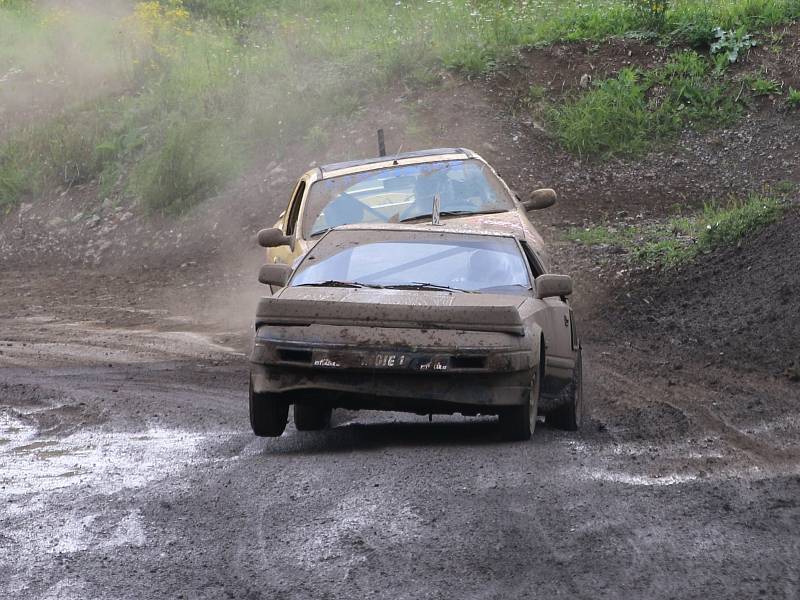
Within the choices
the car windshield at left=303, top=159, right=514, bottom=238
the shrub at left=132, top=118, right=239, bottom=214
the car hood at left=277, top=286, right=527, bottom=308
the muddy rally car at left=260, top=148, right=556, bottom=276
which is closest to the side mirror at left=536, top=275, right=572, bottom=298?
the car hood at left=277, top=286, right=527, bottom=308

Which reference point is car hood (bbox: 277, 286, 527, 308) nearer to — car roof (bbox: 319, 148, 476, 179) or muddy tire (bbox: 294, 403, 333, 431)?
muddy tire (bbox: 294, 403, 333, 431)

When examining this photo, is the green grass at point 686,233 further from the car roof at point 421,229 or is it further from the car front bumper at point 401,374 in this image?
the car front bumper at point 401,374

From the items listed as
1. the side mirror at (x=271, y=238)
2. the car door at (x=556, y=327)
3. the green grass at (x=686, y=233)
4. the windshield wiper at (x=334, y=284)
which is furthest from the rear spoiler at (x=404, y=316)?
the green grass at (x=686, y=233)

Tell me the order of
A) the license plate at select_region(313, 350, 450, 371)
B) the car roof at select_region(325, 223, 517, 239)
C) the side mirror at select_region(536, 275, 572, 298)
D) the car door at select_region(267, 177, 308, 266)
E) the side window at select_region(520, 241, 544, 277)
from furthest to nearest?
the car door at select_region(267, 177, 308, 266) < the side window at select_region(520, 241, 544, 277) < the car roof at select_region(325, 223, 517, 239) < the side mirror at select_region(536, 275, 572, 298) < the license plate at select_region(313, 350, 450, 371)

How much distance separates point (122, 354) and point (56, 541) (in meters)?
7.18

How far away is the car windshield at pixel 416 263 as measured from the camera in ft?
29.4

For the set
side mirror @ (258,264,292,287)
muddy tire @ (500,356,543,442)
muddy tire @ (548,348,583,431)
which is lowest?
muddy tire @ (548,348,583,431)

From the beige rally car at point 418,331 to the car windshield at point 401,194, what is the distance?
0.91 metres

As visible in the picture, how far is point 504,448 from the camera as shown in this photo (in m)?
7.93

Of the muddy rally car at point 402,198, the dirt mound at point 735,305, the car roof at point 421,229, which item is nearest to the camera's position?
the car roof at point 421,229

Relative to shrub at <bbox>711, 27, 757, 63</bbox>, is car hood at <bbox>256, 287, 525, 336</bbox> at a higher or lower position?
lower

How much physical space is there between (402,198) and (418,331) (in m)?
4.10

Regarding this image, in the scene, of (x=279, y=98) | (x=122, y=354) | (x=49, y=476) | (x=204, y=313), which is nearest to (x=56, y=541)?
(x=49, y=476)

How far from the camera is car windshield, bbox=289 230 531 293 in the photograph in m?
8.97
